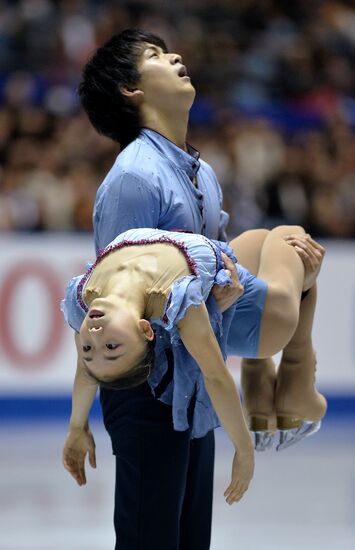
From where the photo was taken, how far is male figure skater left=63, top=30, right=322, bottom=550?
2.92m

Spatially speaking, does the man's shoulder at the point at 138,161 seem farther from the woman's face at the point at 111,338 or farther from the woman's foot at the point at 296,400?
the woman's foot at the point at 296,400

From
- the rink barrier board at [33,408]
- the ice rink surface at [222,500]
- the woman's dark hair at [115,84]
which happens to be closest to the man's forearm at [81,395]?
the woman's dark hair at [115,84]

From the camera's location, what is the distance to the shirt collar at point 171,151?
3217mm

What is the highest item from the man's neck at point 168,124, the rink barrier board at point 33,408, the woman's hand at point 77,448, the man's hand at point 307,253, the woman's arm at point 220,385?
the man's neck at point 168,124

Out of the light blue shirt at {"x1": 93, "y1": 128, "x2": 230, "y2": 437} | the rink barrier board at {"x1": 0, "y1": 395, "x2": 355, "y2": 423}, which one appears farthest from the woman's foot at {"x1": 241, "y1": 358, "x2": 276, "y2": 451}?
the rink barrier board at {"x1": 0, "y1": 395, "x2": 355, "y2": 423}

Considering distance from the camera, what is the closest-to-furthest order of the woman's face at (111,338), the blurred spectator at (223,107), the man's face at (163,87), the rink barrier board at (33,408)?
the woman's face at (111,338) → the man's face at (163,87) → the rink barrier board at (33,408) → the blurred spectator at (223,107)

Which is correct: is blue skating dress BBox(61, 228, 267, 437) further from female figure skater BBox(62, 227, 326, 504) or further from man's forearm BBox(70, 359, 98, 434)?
man's forearm BBox(70, 359, 98, 434)

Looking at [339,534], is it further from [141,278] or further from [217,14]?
[217,14]

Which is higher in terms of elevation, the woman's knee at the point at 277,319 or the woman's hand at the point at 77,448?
the woman's knee at the point at 277,319

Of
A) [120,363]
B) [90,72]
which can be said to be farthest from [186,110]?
[120,363]

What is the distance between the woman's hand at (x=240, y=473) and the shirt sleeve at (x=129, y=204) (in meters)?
0.67

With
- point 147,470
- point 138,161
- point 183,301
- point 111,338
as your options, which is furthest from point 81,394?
point 138,161

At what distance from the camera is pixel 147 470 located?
2.92 meters

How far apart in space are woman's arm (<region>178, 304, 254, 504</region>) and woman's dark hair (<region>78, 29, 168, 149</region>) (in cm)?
76
